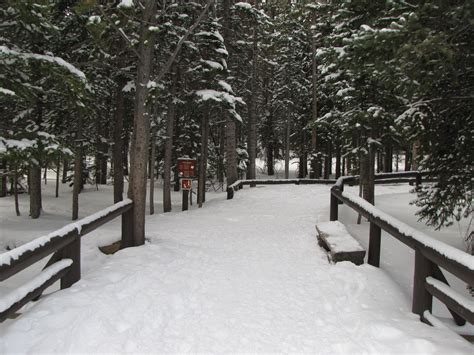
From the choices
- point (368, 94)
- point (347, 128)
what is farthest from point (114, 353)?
point (368, 94)

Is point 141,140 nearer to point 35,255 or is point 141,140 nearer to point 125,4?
point 125,4

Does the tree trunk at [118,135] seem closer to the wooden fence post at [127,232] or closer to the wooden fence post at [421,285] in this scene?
the wooden fence post at [127,232]

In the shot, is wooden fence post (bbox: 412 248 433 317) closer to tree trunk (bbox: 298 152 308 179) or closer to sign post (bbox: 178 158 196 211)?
sign post (bbox: 178 158 196 211)

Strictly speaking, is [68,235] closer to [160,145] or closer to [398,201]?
[398,201]

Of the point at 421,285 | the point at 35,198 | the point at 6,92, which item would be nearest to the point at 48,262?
the point at 6,92

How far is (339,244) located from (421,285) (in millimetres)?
2308

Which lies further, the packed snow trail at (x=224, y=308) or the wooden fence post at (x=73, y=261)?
the wooden fence post at (x=73, y=261)

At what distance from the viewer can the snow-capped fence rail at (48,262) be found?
12.5ft

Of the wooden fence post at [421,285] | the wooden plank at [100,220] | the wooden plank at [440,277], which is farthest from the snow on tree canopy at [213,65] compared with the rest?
the wooden plank at [440,277]

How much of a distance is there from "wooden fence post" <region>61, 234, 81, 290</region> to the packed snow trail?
0.13 m

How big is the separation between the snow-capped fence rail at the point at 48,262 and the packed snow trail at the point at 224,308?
0.80ft

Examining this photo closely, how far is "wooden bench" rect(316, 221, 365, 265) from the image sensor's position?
6434 mm

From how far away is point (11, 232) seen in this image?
12.2 meters

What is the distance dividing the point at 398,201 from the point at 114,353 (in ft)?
43.1
